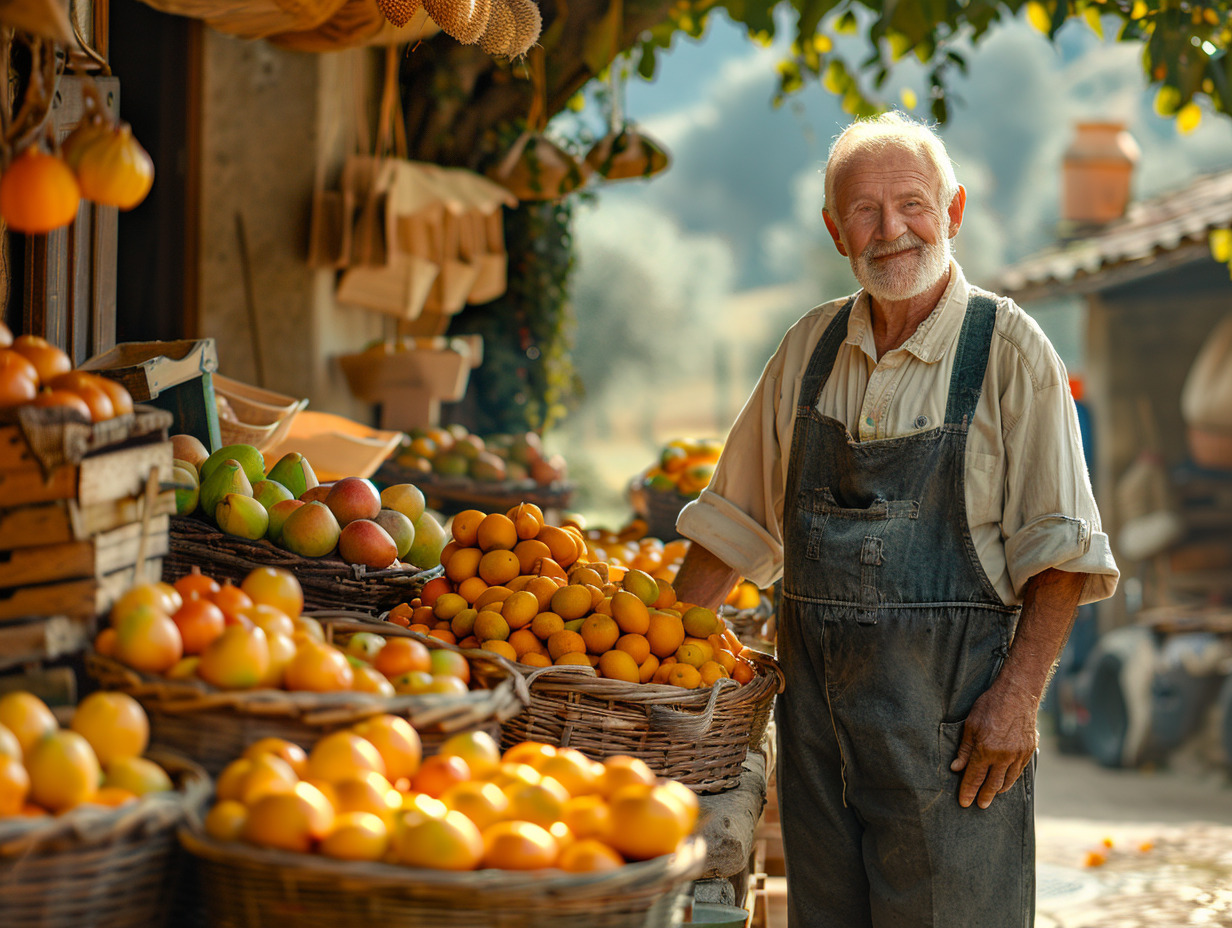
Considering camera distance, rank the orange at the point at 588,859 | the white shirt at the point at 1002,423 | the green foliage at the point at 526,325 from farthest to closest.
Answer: the green foliage at the point at 526,325 < the white shirt at the point at 1002,423 < the orange at the point at 588,859

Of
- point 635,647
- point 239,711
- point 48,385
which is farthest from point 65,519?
point 635,647

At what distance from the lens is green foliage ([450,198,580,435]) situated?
20.9 feet

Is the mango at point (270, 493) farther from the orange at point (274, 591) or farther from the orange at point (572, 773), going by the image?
the orange at point (572, 773)

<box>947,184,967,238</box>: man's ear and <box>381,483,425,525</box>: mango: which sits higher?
<box>947,184,967,238</box>: man's ear

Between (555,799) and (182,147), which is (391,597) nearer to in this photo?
(555,799)

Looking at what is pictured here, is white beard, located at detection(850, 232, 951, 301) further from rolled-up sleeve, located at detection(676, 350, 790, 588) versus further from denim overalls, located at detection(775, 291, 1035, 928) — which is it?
rolled-up sleeve, located at detection(676, 350, 790, 588)

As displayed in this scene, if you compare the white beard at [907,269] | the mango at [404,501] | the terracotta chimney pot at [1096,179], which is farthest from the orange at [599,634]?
the terracotta chimney pot at [1096,179]

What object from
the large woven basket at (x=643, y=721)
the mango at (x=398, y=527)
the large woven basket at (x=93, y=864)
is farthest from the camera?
the mango at (x=398, y=527)

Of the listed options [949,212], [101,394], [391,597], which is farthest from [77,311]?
[949,212]

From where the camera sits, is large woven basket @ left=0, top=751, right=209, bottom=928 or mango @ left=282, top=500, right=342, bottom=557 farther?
mango @ left=282, top=500, right=342, bottom=557

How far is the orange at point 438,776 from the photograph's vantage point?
1401 millimetres

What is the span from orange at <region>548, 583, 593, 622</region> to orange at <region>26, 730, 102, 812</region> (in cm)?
117

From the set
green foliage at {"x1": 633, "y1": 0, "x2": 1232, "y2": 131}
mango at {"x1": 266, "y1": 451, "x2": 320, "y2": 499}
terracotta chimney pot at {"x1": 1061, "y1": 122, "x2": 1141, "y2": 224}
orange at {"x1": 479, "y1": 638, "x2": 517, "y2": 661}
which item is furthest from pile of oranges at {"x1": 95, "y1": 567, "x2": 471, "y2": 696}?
terracotta chimney pot at {"x1": 1061, "y1": 122, "x2": 1141, "y2": 224}

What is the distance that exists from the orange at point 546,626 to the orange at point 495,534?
29cm
